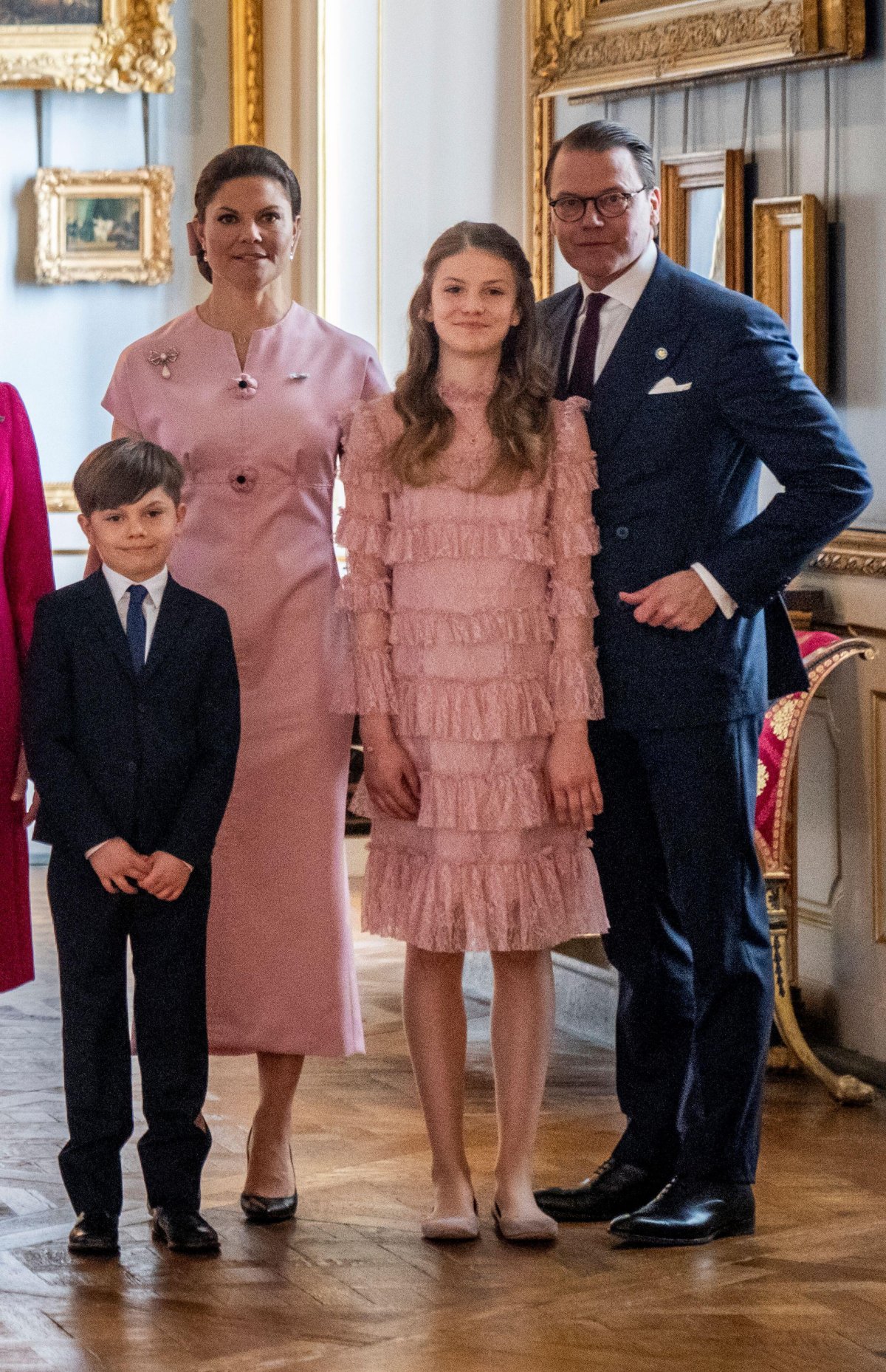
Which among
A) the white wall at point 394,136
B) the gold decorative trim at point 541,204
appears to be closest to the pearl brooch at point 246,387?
the gold decorative trim at point 541,204

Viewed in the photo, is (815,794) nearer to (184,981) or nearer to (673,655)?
(673,655)

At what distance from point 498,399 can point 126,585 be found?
0.64m

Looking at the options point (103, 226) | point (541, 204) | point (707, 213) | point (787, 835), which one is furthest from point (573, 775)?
point (103, 226)

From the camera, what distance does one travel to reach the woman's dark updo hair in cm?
325

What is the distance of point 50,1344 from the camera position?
278 centimetres

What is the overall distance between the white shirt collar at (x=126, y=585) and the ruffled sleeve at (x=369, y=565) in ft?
0.94

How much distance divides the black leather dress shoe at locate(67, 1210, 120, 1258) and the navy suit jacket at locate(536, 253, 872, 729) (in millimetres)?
1133

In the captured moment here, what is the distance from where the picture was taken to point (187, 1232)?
10.3ft

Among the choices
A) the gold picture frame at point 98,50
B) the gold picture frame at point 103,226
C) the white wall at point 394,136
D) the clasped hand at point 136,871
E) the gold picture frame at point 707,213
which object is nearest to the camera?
the clasped hand at point 136,871

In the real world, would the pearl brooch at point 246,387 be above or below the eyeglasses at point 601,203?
below

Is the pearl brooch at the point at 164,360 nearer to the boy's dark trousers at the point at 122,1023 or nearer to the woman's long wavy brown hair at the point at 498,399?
the woman's long wavy brown hair at the point at 498,399

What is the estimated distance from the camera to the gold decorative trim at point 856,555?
425 centimetres

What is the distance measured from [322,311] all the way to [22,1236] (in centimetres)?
419

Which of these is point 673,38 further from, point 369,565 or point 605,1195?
point 605,1195
